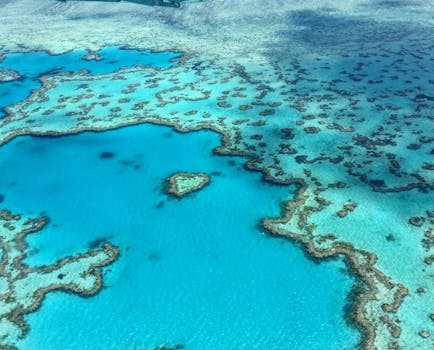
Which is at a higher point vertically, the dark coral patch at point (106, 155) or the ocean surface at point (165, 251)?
the dark coral patch at point (106, 155)

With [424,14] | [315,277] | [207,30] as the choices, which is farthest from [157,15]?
[315,277]

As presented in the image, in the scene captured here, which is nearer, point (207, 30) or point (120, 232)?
point (120, 232)

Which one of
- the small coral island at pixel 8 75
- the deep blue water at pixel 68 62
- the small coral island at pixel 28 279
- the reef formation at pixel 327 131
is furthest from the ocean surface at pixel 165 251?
the small coral island at pixel 8 75

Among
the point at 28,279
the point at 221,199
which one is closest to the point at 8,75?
the point at 28,279

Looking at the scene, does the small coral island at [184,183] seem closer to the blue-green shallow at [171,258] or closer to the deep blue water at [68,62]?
the blue-green shallow at [171,258]

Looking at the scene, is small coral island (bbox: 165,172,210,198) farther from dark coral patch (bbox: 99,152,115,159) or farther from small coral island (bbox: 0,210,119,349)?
dark coral patch (bbox: 99,152,115,159)

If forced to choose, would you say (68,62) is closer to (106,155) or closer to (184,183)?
(106,155)

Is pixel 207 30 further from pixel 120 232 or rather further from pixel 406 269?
pixel 406 269
